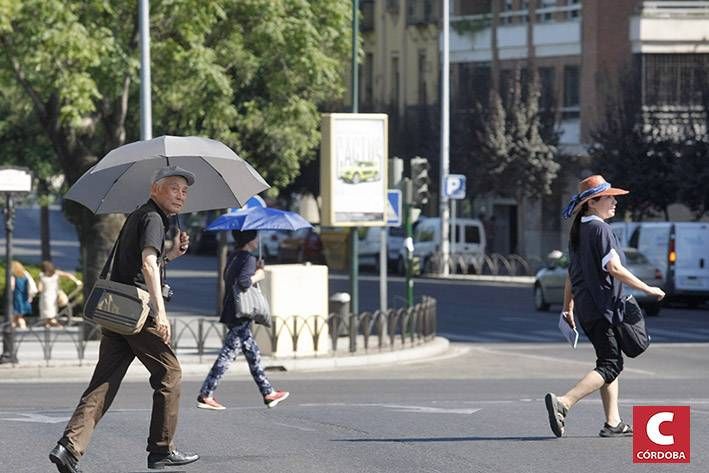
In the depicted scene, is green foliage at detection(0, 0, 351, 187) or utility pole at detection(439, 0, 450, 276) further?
utility pole at detection(439, 0, 450, 276)

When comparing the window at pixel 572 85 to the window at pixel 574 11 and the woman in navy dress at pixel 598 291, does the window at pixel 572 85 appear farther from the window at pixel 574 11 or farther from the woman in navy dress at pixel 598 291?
the woman in navy dress at pixel 598 291

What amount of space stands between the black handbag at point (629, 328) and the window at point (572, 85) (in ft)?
157

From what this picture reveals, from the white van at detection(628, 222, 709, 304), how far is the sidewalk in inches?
531

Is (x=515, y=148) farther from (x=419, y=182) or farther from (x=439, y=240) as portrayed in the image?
(x=419, y=182)

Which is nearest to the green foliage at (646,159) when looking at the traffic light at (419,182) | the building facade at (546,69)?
the building facade at (546,69)

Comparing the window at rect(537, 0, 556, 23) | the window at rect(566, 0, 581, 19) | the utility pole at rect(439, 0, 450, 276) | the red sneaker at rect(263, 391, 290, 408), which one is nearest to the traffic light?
the red sneaker at rect(263, 391, 290, 408)

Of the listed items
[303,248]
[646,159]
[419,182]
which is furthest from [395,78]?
[419,182]

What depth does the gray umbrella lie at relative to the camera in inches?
476

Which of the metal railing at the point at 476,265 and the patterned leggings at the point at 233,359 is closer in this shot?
the patterned leggings at the point at 233,359

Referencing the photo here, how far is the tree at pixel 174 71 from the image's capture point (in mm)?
27516

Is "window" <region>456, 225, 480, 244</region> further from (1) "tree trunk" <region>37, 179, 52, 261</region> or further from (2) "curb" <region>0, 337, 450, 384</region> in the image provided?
(2) "curb" <region>0, 337, 450, 384</region>

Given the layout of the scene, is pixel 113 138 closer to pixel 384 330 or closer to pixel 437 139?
pixel 384 330

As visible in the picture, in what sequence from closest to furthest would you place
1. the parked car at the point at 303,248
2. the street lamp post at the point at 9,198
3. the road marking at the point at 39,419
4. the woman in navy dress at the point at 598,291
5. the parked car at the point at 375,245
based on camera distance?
the woman in navy dress at the point at 598,291 < the road marking at the point at 39,419 < the street lamp post at the point at 9,198 < the parked car at the point at 375,245 < the parked car at the point at 303,248

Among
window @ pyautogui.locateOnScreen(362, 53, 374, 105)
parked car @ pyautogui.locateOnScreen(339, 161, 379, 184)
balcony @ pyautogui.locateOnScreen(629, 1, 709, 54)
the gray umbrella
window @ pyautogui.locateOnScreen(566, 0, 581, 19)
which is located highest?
window @ pyautogui.locateOnScreen(566, 0, 581, 19)
